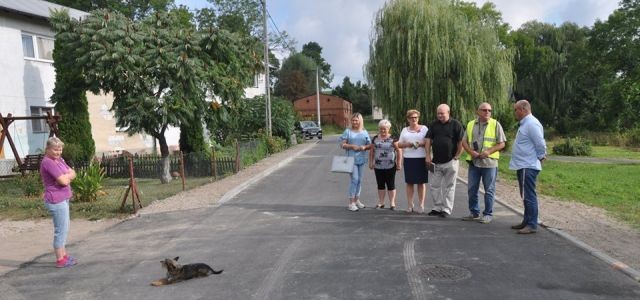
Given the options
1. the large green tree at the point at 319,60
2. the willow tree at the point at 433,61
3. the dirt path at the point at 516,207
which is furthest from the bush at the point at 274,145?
the large green tree at the point at 319,60

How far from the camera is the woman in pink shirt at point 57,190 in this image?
5832 millimetres

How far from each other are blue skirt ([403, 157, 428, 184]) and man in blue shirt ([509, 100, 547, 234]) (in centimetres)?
154

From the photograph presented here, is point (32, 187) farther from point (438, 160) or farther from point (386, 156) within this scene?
point (438, 160)

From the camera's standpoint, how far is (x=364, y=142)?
8.46 meters

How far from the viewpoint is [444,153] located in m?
7.68

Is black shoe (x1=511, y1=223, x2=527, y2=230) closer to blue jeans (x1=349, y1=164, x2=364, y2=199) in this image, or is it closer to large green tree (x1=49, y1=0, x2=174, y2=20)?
blue jeans (x1=349, y1=164, x2=364, y2=199)

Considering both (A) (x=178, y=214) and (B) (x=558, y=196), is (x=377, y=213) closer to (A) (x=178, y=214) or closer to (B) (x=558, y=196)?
(A) (x=178, y=214)

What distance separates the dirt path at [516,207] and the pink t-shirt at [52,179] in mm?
1058

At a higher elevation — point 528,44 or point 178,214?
point 528,44

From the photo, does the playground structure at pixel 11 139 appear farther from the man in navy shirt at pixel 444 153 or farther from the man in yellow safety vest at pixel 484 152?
the man in yellow safety vest at pixel 484 152

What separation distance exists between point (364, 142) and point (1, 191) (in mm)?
10443

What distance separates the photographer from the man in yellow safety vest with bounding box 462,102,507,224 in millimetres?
7324

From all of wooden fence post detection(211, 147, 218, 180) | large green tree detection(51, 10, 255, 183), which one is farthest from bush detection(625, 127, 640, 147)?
large green tree detection(51, 10, 255, 183)

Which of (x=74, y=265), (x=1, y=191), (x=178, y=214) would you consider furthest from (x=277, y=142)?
(x=74, y=265)
